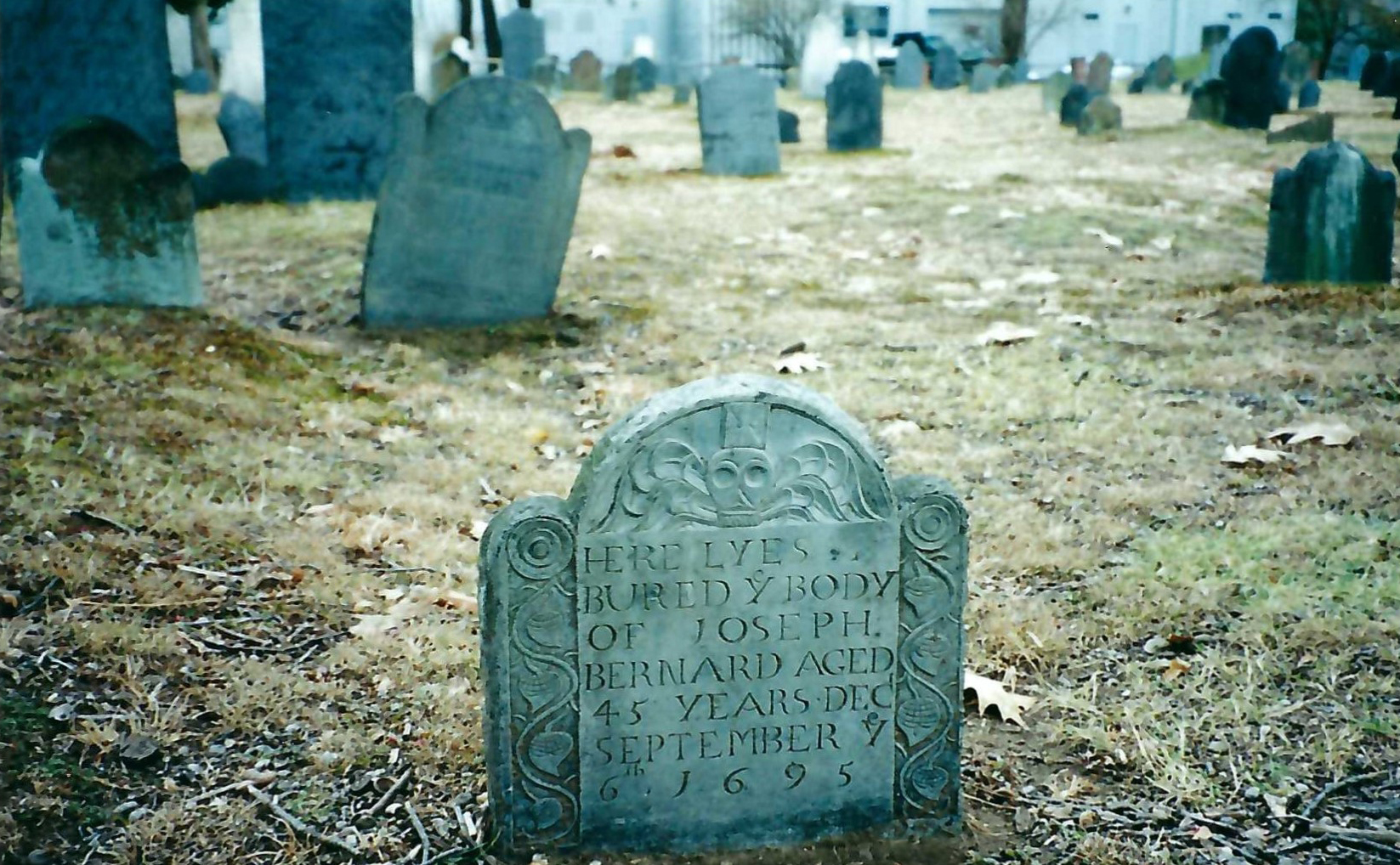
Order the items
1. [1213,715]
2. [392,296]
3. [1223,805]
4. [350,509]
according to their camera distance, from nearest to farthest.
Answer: [1223,805] → [1213,715] → [350,509] → [392,296]

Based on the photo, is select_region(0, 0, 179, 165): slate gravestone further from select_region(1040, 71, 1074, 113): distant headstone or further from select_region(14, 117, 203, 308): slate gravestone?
select_region(1040, 71, 1074, 113): distant headstone

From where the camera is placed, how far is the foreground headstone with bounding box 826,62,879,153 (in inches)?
643

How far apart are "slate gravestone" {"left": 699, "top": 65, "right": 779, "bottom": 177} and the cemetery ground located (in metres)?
4.41

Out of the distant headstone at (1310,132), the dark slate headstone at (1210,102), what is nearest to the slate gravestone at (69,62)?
the distant headstone at (1310,132)

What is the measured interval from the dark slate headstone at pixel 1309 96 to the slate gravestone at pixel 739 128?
11.6 m

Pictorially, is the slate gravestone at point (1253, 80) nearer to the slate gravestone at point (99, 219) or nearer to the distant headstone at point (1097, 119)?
the distant headstone at point (1097, 119)

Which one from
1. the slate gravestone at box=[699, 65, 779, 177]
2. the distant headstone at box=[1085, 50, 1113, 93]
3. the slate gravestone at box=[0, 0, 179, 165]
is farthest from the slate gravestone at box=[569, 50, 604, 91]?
the slate gravestone at box=[0, 0, 179, 165]

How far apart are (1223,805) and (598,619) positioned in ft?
5.16

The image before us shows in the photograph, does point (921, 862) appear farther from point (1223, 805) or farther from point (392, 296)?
point (392, 296)

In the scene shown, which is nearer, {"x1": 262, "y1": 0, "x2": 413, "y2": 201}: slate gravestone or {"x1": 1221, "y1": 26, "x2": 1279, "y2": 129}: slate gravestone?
{"x1": 262, "y1": 0, "x2": 413, "y2": 201}: slate gravestone

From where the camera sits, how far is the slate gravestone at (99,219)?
7.20m

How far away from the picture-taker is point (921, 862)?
2.94 metres

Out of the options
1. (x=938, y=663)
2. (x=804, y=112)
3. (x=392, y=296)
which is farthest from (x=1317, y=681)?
(x=804, y=112)

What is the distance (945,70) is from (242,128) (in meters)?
22.0
